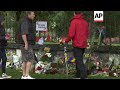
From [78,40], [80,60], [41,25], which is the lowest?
[80,60]

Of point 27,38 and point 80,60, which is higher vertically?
point 27,38

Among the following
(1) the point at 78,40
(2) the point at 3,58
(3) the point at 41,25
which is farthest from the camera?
(3) the point at 41,25

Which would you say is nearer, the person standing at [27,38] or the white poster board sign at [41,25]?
the person standing at [27,38]

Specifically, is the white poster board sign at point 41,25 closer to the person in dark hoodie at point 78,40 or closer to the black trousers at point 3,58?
the black trousers at point 3,58

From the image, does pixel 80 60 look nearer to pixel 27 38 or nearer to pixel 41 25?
pixel 27 38

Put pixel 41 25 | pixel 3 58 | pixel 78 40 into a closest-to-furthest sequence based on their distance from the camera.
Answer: pixel 78 40, pixel 3 58, pixel 41 25

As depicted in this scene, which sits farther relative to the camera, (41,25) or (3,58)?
(41,25)

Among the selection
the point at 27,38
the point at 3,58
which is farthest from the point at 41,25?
the point at 27,38

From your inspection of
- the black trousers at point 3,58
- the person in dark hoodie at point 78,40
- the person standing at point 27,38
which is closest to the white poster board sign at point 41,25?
the black trousers at point 3,58

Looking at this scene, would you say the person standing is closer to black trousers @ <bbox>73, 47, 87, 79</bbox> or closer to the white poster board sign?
black trousers @ <bbox>73, 47, 87, 79</bbox>

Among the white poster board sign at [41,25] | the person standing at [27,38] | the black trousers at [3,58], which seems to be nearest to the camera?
the person standing at [27,38]

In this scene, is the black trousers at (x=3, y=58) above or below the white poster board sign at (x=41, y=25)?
below

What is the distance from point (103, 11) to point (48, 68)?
81.5 inches
